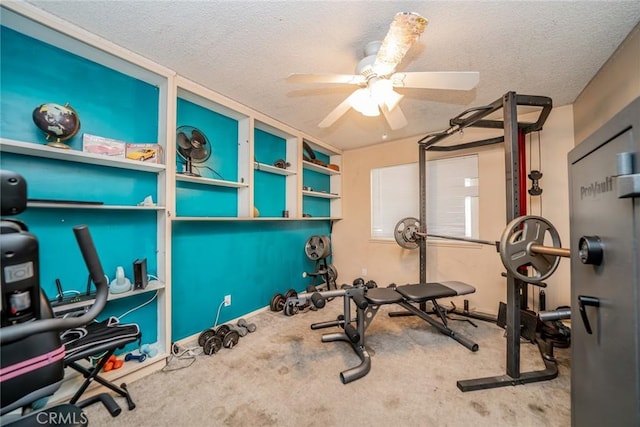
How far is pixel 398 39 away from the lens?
3.90 feet

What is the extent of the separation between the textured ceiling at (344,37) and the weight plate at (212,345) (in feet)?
7.58

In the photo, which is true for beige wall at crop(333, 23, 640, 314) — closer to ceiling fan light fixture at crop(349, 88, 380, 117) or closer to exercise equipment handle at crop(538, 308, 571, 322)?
exercise equipment handle at crop(538, 308, 571, 322)

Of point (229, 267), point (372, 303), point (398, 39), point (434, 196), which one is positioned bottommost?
point (372, 303)

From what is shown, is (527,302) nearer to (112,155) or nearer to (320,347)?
(320,347)

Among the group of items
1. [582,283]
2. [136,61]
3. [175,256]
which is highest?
[136,61]

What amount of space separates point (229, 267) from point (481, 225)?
3.11 m

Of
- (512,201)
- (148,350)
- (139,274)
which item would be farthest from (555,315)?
(148,350)

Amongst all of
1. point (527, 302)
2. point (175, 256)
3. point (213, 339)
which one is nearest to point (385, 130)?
point (527, 302)

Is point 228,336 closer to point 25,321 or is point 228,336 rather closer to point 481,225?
point 25,321

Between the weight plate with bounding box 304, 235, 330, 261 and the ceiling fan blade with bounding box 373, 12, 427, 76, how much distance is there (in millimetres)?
2303

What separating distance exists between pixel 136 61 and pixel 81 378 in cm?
225

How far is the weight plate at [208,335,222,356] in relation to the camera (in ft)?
6.67

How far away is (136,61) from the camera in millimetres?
1756

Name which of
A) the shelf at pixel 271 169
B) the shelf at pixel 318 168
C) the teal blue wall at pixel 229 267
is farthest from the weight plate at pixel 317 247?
the shelf at pixel 318 168
